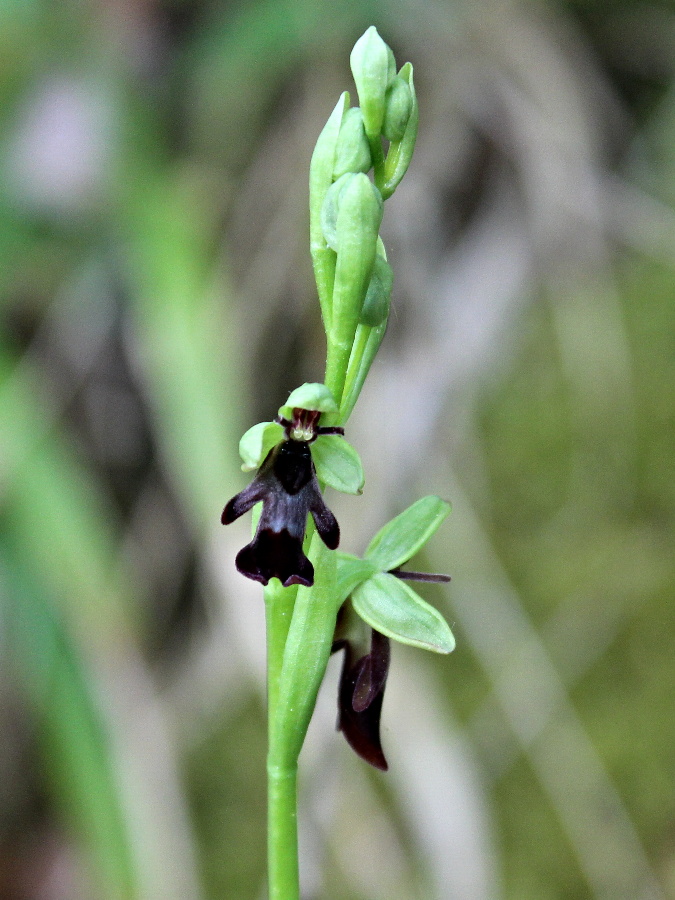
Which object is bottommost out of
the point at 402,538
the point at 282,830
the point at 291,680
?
the point at 282,830

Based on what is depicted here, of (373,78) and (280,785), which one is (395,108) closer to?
(373,78)

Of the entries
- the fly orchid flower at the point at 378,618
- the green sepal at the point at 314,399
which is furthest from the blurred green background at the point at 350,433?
the green sepal at the point at 314,399

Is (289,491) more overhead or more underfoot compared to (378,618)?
more overhead

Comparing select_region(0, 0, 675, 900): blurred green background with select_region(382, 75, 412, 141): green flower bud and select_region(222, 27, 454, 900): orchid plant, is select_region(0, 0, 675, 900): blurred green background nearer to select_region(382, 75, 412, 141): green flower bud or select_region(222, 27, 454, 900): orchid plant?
select_region(222, 27, 454, 900): orchid plant

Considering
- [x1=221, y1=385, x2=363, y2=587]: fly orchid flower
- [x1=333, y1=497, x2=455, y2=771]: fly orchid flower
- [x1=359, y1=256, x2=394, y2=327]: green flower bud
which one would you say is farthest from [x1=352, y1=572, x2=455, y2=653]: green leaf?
[x1=359, y1=256, x2=394, y2=327]: green flower bud

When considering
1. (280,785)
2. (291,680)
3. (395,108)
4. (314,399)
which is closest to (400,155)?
(395,108)
